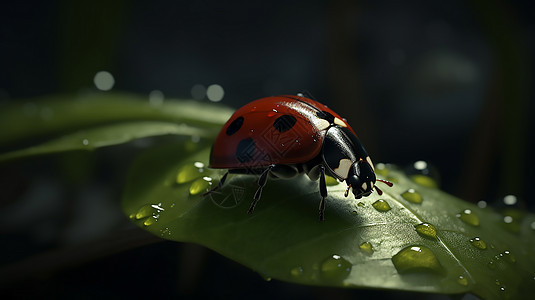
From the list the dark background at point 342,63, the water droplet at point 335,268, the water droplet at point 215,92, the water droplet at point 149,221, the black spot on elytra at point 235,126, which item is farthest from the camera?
the water droplet at point 215,92

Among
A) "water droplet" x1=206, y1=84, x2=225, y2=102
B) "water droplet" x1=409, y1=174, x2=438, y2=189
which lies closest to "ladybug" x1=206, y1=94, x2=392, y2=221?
"water droplet" x1=409, y1=174, x2=438, y2=189

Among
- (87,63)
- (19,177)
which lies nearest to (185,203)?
(19,177)

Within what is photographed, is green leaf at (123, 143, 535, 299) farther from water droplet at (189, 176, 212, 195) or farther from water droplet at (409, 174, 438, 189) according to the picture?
water droplet at (409, 174, 438, 189)

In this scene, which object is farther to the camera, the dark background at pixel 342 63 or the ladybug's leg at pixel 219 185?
the dark background at pixel 342 63

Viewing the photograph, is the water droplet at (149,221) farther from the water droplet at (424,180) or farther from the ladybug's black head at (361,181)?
the water droplet at (424,180)

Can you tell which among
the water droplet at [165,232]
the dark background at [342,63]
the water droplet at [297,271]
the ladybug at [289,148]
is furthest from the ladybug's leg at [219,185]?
the dark background at [342,63]

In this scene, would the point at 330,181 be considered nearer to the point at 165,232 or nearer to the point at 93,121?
the point at 165,232

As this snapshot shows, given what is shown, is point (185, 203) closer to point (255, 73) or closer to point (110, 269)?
point (110, 269)
